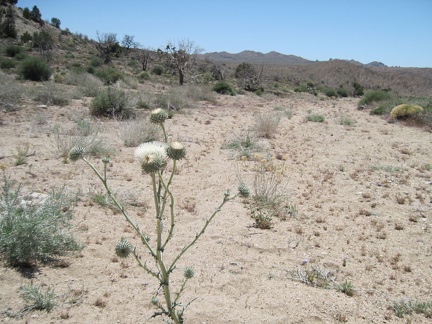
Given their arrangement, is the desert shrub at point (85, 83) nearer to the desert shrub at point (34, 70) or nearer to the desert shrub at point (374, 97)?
the desert shrub at point (34, 70)

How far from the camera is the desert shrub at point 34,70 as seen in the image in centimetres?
1557

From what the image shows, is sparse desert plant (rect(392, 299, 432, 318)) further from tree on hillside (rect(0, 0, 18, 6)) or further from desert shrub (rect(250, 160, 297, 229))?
tree on hillside (rect(0, 0, 18, 6))

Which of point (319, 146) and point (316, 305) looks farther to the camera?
point (319, 146)

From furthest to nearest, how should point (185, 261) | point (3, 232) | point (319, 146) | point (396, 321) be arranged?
point (319, 146) → point (185, 261) → point (3, 232) → point (396, 321)

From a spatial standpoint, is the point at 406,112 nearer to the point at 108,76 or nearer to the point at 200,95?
the point at 200,95

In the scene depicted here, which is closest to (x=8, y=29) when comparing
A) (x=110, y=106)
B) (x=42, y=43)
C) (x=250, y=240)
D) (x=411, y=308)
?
(x=42, y=43)

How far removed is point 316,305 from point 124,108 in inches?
339

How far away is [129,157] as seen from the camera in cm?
666

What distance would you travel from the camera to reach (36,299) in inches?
101

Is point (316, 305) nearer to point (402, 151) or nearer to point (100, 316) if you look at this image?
point (100, 316)

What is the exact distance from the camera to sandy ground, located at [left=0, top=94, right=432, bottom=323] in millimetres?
2822

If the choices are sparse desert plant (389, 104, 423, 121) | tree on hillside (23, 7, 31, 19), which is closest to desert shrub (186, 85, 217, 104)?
sparse desert plant (389, 104, 423, 121)

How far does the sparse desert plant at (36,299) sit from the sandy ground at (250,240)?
0.05 metres

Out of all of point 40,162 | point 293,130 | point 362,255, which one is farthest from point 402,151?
point 40,162
